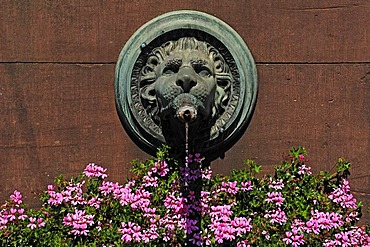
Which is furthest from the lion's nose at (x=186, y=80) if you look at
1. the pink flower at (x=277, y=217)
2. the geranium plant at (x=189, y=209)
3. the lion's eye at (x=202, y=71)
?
the pink flower at (x=277, y=217)

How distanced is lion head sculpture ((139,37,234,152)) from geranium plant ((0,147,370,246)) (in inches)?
7.4

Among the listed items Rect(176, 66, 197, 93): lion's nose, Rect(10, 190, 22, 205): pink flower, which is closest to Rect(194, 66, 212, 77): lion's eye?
Rect(176, 66, 197, 93): lion's nose

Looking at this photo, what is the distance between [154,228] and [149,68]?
76 cm

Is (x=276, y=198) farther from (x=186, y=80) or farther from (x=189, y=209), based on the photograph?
(x=186, y=80)

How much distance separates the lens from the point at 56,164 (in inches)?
145

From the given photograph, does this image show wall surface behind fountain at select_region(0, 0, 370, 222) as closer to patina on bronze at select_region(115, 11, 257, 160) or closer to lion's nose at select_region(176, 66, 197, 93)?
patina on bronze at select_region(115, 11, 257, 160)

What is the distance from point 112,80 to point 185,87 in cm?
55

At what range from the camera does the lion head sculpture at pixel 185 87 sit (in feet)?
10.7

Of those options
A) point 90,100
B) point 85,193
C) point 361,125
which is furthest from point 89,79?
point 361,125

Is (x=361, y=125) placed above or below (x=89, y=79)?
below

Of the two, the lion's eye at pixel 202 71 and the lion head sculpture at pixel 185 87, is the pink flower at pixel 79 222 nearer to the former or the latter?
the lion head sculpture at pixel 185 87

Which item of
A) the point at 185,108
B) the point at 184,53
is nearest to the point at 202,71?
the point at 184,53

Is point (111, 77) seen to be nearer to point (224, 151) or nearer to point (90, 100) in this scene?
point (90, 100)

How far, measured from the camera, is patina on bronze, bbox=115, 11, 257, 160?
3.57 metres
